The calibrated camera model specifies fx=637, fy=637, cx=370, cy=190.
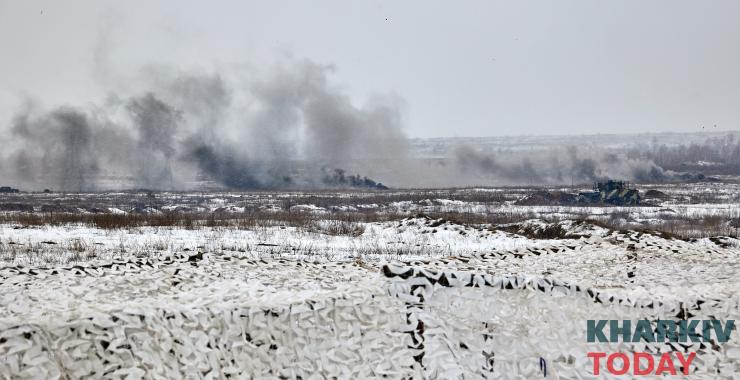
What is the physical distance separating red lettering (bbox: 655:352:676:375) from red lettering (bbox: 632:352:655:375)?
80 mm

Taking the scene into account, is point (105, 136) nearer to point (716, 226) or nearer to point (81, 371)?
point (716, 226)

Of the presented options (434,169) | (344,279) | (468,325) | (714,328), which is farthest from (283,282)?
(434,169)

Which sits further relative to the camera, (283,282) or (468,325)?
(283,282)

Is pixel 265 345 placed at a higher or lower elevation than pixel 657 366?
higher

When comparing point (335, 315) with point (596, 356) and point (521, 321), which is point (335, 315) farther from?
point (596, 356)

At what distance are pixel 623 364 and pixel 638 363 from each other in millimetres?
211

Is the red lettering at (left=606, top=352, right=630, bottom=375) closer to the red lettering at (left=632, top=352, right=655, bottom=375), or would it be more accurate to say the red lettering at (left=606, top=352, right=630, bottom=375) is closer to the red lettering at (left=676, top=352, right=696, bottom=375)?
the red lettering at (left=632, top=352, right=655, bottom=375)

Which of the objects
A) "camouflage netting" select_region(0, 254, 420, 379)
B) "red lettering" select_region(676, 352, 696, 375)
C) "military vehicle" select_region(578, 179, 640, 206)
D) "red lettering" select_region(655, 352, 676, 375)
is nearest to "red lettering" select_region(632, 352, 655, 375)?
"red lettering" select_region(655, 352, 676, 375)

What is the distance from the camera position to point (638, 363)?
784cm

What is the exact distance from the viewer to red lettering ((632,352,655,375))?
7.73 meters

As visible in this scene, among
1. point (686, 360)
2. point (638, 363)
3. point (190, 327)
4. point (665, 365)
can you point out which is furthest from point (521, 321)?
point (190, 327)

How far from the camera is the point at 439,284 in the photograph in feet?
26.9

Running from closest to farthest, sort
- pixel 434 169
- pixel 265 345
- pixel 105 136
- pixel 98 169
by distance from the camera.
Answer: pixel 265 345 → pixel 105 136 → pixel 98 169 → pixel 434 169

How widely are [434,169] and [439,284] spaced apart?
247ft
